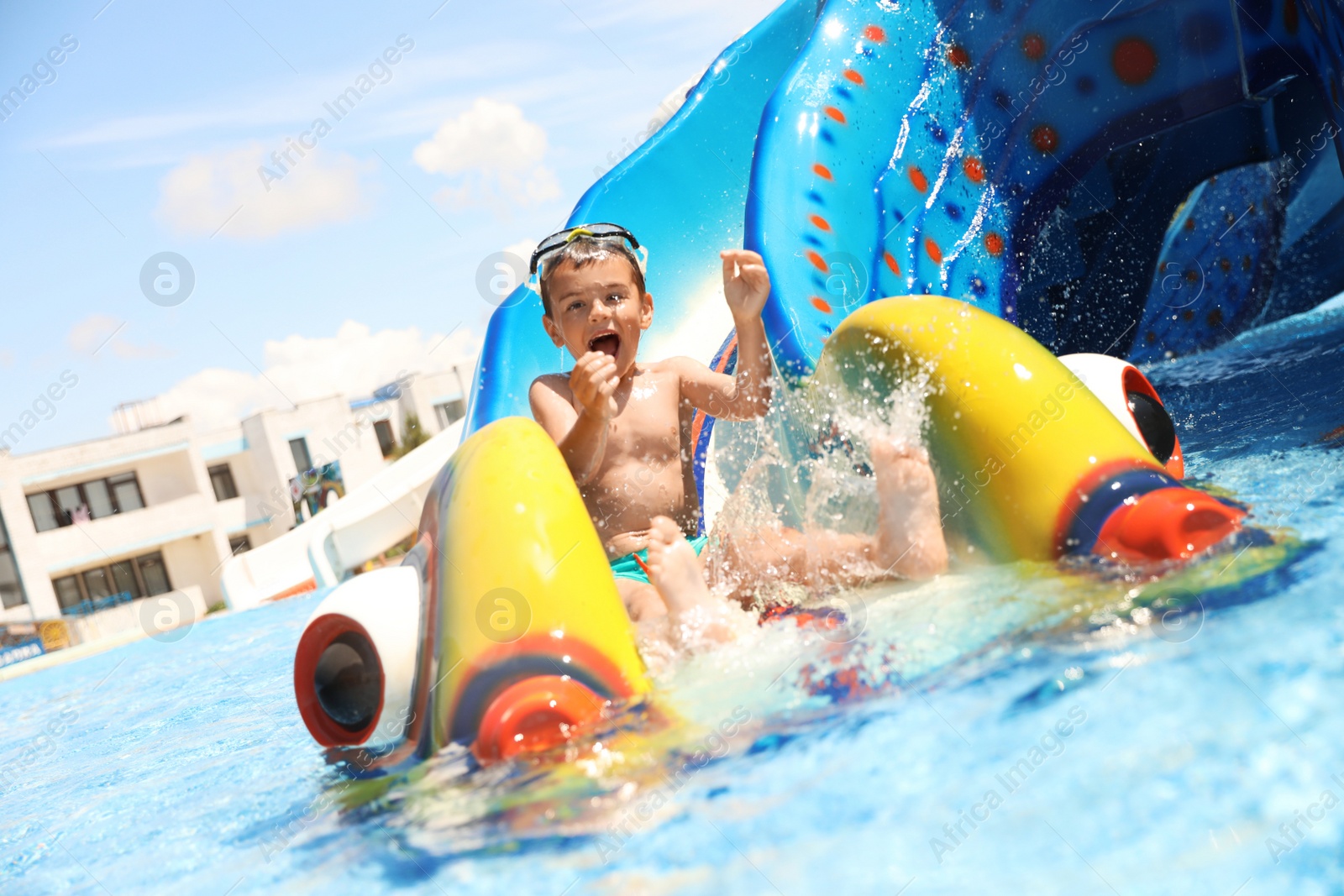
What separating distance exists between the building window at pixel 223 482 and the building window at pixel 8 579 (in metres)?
3.79

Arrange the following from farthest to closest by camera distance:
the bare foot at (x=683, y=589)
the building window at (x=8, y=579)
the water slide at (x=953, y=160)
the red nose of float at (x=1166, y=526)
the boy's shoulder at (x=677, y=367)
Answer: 1. the building window at (x=8, y=579)
2. the water slide at (x=953, y=160)
3. the boy's shoulder at (x=677, y=367)
4. the bare foot at (x=683, y=589)
5. the red nose of float at (x=1166, y=526)

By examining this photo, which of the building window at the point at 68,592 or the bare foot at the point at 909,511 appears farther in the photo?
the building window at the point at 68,592

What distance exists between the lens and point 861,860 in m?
1.15

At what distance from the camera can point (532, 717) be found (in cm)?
164

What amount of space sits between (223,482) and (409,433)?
149 inches

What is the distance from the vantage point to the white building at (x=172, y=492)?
1806 centimetres

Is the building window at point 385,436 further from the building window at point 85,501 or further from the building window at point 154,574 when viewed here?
the building window at point 154,574

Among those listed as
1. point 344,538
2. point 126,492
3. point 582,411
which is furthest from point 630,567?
point 126,492

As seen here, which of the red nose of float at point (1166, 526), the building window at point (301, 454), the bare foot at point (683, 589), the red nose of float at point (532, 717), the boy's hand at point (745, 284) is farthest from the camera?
the building window at point (301, 454)

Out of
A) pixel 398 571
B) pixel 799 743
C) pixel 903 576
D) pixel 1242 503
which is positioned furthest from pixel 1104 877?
pixel 398 571

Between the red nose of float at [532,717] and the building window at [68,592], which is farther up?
the building window at [68,592]

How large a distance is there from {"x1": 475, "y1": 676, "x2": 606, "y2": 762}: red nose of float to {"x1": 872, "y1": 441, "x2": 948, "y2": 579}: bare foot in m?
0.68

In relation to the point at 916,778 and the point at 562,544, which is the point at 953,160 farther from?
the point at 916,778

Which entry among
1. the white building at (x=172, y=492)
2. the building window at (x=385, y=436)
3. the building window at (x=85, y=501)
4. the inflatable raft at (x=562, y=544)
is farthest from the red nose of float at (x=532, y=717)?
the building window at (x=385, y=436)
